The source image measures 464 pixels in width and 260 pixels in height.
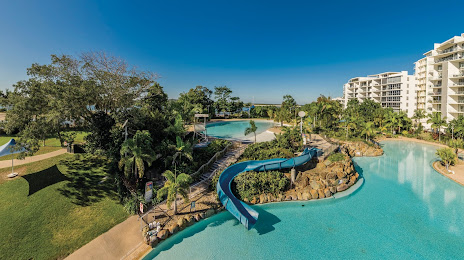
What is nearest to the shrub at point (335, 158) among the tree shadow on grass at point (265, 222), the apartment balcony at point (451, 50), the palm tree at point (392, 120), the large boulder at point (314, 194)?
the large boulder at point (314, 194)

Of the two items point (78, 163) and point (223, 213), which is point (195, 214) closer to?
point (223, 213)

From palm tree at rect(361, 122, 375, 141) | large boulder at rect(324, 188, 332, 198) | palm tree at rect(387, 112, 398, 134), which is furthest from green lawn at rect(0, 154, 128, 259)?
palm tree at rect(387, 112, 398, 134)

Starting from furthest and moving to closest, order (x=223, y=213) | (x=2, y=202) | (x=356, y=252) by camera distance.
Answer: (x=223, y=213), (x=2, y=202), (x=356, y=252)

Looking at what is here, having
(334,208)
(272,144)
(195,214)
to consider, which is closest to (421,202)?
(334,208)

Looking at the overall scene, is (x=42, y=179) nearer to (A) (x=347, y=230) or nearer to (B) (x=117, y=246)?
(B) (x=117, y=246)

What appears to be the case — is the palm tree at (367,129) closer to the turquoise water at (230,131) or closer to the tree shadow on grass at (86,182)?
the turquoise water at (230,131)

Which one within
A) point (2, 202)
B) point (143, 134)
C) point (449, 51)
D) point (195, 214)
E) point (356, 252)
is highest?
point (449, 51)

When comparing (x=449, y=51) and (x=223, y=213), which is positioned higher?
(x=449, y=51)
